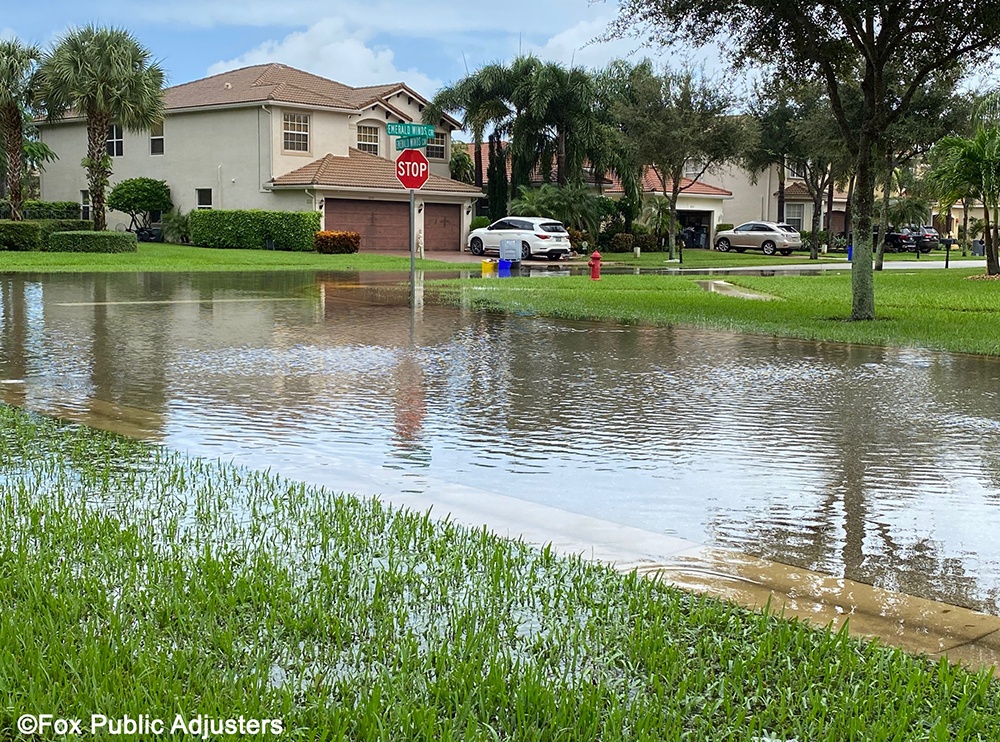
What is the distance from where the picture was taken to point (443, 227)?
51.9 m

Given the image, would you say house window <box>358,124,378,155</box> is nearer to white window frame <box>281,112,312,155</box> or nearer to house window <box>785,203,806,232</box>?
white window frame <box>281,112,312,155</box>

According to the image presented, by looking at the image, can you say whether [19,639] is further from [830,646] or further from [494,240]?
[494,240]

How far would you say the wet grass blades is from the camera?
11.0 feet

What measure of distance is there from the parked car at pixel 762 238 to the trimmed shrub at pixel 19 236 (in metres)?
34.6

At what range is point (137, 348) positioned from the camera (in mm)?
13211

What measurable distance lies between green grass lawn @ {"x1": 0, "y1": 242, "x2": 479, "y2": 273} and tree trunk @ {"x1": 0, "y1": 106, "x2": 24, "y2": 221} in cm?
502

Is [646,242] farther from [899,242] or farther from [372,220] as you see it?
[899,242]

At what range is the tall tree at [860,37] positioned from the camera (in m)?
16.7

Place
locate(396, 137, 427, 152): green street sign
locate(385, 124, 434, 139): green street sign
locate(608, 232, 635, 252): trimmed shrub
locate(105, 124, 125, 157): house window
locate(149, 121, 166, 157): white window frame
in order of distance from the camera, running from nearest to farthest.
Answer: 1. locate(385, 124, 434, 139): green street sign
2. locate(396, 137, 427, 152): green street sign
3. locate(149, 121, 166, 157): white window frame
4. locate(105, 124, 125, 157): house window
5. locate(608, 232, 635, 252): trimmed shrub

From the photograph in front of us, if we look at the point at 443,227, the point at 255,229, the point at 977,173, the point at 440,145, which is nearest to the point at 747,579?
the point at 977,173

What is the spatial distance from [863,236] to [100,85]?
3093 cm

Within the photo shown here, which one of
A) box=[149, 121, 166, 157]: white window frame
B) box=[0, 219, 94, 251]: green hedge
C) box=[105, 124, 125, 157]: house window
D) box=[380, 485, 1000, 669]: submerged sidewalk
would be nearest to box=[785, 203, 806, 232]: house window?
box=[149, 121, 166, 157]: white window frame

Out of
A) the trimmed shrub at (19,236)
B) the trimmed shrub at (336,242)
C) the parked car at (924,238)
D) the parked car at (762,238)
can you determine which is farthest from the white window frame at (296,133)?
the parked car at (924,238)

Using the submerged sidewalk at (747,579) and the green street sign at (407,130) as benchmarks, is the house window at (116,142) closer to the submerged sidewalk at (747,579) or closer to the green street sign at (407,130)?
the green street sign at (407,130)
